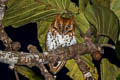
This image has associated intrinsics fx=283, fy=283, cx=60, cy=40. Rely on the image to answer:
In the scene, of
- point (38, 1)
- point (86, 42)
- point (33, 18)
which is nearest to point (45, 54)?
point (86, 42)

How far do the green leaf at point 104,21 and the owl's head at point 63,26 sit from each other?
1149 millimetres

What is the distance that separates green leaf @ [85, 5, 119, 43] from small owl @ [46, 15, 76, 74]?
3.79 feet

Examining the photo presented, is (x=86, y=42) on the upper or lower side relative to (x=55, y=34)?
upper

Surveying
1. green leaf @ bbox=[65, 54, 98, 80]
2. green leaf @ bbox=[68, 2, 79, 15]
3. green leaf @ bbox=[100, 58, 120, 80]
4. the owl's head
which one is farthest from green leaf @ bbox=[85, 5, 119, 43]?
the owl's head

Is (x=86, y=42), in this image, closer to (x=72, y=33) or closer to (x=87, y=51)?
(x=87, y=51)

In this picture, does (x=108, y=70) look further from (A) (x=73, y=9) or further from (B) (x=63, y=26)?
(B) (x=63, y=26)

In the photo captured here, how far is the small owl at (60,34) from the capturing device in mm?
2510

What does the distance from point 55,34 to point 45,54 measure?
135 cm

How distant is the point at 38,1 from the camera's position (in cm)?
167

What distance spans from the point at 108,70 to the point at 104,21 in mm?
361

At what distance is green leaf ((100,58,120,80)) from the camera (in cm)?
149

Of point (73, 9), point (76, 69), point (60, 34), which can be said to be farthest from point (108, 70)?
point (60, 34)

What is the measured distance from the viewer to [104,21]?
1.29 m

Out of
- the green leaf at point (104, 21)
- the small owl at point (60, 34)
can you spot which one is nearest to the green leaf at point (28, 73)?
the green leaf at point (104, 21)
